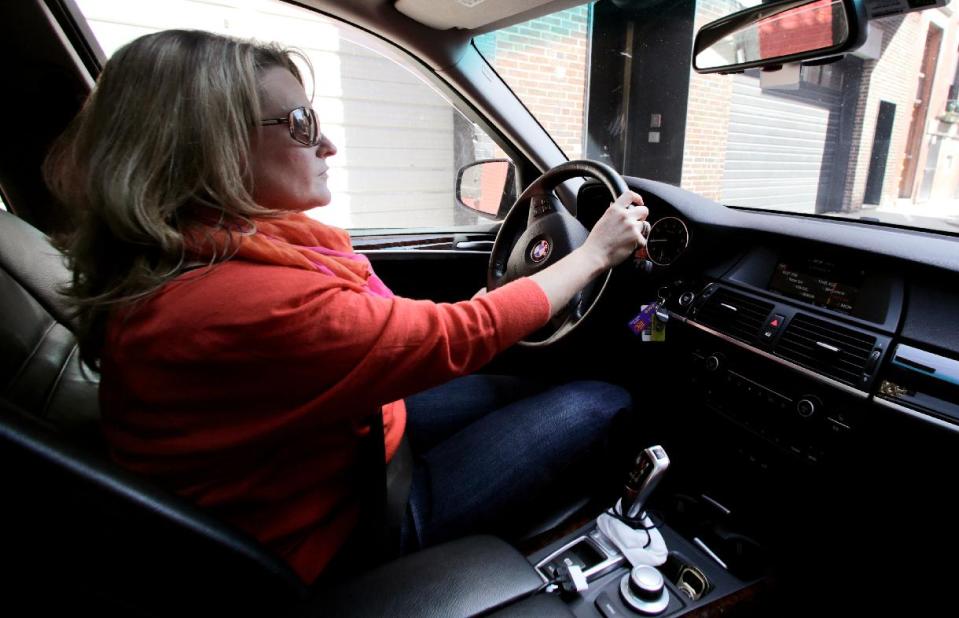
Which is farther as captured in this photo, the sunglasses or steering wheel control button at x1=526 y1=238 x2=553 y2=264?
steering wheel control button at x1=526 y1=238 x2=553 y2=264

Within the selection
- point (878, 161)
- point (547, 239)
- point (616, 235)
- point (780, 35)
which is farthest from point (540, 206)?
point (878, 161)

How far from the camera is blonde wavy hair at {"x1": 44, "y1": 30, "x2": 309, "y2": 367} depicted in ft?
2.59

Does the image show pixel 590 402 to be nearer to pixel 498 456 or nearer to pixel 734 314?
pixel 498 456

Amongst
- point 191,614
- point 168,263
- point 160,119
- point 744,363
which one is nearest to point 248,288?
point 168,263

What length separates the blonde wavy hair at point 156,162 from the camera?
79 cm

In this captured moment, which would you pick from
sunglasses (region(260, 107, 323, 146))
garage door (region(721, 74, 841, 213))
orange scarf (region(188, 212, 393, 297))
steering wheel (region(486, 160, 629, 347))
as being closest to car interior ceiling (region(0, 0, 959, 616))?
steering wheel (region(486, 160, 629, 347))

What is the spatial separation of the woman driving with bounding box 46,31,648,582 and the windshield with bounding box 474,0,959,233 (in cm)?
137

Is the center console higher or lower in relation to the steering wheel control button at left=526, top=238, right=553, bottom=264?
lower

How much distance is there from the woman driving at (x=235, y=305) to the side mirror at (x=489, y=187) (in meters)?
1.54

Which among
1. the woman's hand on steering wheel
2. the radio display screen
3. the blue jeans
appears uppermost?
the woman's hand on steering wheel

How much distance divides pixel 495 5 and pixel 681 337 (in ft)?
3.96

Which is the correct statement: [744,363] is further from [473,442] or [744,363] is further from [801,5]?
[801,5]

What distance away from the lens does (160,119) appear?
82 centimetres

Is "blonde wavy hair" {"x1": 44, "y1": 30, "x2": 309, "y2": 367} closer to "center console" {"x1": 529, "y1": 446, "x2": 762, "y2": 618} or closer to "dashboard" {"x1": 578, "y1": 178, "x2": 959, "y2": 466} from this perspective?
"center console" {"x1": 529, "y1": 446, "x2": 762, "y2": 618}
